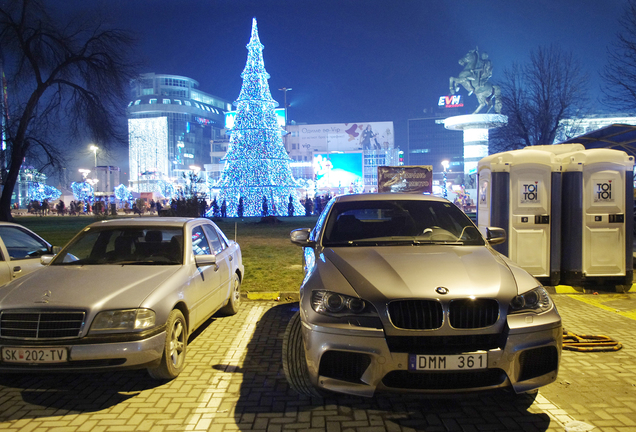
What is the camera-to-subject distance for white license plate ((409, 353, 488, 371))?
2.83m

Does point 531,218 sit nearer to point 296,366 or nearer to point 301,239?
point 301,239

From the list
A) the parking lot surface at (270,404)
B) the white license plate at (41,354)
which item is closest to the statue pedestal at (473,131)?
the parking lot surface at (270,404)

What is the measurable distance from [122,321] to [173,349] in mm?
Result: 606

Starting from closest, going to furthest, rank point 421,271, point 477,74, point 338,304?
1. point 338,304
2. point 421,271
3. point 477,74

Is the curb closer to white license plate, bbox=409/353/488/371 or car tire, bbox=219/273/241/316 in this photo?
car tire, bbox=219/273/241/316

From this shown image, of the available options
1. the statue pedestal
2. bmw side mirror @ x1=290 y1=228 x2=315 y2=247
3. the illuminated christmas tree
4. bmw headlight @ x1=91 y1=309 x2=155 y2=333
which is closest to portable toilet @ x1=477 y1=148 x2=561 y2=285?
bmw side mirror @ x1=290 y1=228 x2=315 y2=247

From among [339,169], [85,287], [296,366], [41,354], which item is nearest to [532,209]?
[296,366]

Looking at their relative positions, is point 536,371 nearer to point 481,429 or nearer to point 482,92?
point 481,429

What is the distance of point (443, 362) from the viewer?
111 inches

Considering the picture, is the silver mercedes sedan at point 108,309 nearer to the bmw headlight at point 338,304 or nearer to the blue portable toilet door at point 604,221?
the bmw headlight at point 338,304

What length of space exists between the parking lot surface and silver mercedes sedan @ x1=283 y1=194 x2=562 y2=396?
0.20 meters

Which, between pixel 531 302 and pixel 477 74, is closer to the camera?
pixel 531 302

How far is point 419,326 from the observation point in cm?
295

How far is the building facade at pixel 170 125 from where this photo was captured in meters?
148
